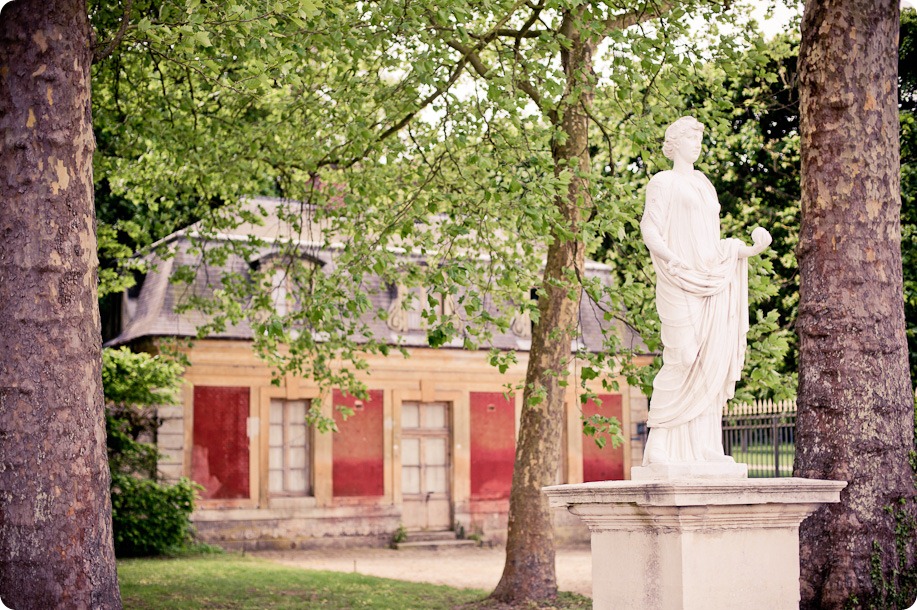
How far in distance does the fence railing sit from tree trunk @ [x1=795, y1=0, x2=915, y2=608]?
33.3ft

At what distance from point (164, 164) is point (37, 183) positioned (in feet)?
24.7

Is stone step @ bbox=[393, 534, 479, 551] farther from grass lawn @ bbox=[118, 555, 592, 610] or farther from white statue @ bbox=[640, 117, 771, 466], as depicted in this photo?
white statue @ bbox=[640, 117, 771, 466]

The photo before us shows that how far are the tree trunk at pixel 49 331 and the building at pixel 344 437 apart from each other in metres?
12.8

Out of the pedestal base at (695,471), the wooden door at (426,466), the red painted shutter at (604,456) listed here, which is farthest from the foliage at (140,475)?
the pedestal base at (695,471)

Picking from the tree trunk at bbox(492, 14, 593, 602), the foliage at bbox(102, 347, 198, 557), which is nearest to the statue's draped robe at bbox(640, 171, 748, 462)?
the tree trunk at bbox(492, 14, 593, 602)

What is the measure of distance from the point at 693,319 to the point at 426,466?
18229mm

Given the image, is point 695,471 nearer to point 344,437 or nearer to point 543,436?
point 543,436

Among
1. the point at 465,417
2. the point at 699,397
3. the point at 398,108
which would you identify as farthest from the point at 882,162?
the point at 465,417

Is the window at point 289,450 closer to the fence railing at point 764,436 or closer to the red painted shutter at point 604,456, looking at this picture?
the red painted shutter at point 604,456

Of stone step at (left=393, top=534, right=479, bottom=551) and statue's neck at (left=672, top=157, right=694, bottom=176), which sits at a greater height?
statue's neck at (left=672, top=157, right=694, bottom=176)

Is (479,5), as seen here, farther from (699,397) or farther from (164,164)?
(699,397)

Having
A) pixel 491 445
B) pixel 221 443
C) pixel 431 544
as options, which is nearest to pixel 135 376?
pixel 221 443

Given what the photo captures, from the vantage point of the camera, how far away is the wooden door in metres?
24.5

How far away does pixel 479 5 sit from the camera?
40.1 feet
